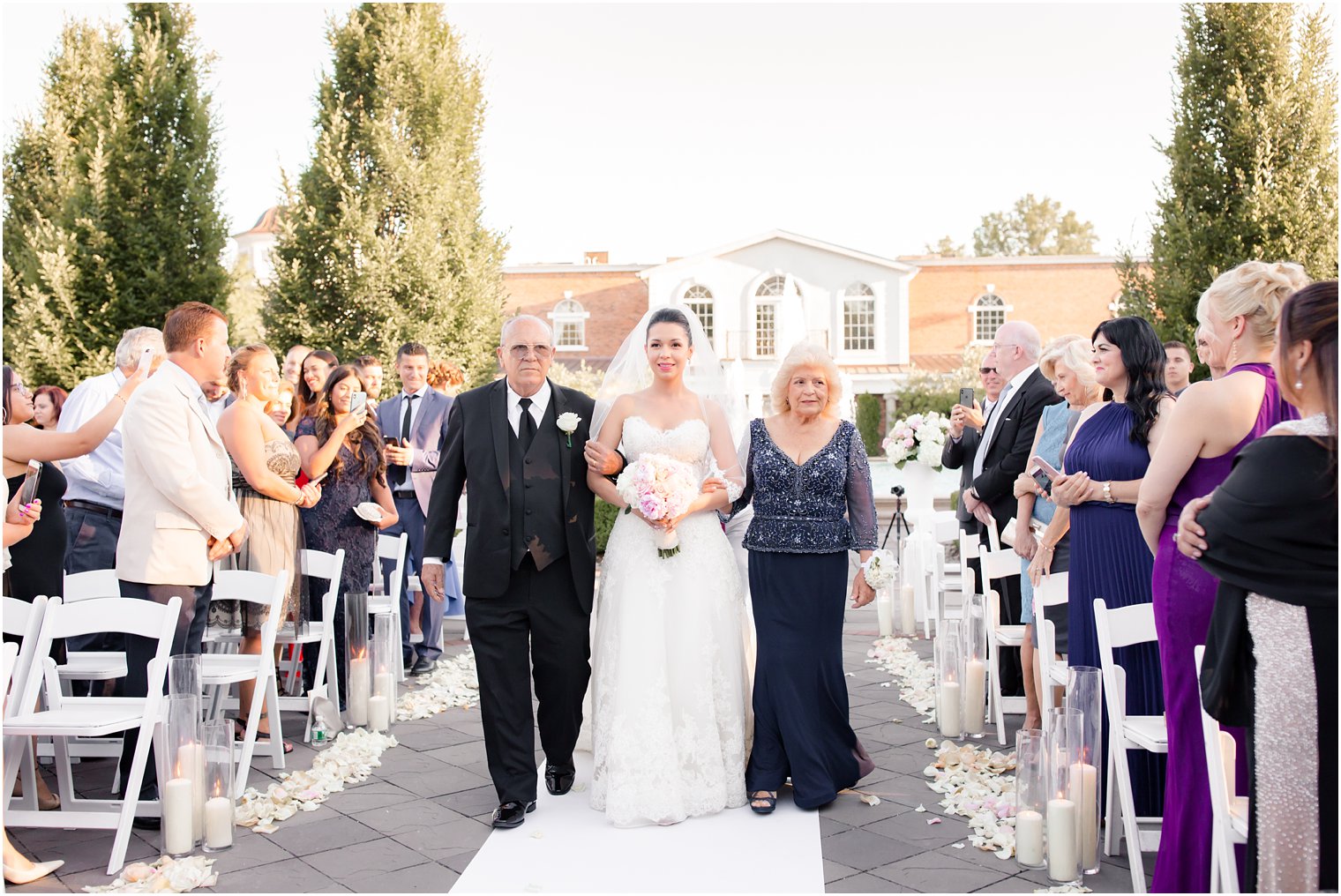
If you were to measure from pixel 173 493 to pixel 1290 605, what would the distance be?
14.3ft

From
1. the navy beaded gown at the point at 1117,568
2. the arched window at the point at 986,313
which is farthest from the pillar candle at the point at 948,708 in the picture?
the arched window at the point at 986,313

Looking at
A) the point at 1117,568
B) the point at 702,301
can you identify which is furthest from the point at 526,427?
the point at 702,301

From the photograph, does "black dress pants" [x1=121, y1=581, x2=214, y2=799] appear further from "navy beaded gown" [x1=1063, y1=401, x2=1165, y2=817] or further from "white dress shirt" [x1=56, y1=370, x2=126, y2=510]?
"navy beaded gown" [x1=1063, y1=401, x2=1165, y2=817]

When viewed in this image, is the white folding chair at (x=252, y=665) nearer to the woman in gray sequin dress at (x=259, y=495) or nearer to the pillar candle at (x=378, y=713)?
the woman in gray sequin dress at (x=259, y=495)

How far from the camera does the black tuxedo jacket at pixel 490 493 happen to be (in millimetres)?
5074

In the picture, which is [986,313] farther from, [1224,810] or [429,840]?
[1224,810]

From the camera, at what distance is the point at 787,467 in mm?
5184

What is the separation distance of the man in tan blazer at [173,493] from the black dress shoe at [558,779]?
1.78 metres

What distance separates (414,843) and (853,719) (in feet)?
9.87

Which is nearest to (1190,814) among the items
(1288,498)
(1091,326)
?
(1288,498)

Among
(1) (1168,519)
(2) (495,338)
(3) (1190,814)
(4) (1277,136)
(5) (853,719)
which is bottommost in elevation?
(5) (853,719)

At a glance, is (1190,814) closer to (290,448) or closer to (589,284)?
(290,448)

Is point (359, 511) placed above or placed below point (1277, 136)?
below

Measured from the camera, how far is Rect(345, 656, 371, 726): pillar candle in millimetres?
6642
